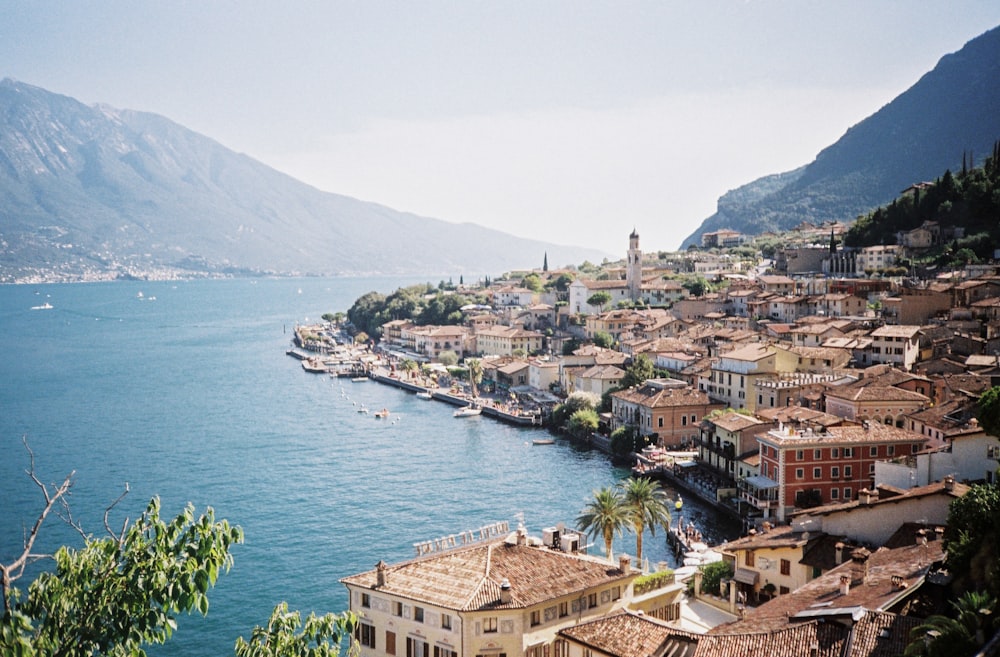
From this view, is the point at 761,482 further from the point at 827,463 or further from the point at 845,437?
the point at 845,437

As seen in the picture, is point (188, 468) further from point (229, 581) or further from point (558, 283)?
point (558, 283)

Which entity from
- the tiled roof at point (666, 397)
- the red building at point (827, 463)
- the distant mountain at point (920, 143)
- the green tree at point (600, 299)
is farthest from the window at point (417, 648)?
the distant mountain at point (920, 143)

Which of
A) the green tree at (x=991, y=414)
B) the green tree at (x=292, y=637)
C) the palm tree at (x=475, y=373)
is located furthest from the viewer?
the palm tree at (x=475, y=373)

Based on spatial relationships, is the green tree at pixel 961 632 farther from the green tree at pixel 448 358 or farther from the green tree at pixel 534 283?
the green tree at pixel 534 283

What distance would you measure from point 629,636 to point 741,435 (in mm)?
27627

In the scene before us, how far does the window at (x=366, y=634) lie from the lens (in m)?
17.6

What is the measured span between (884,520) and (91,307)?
205 m

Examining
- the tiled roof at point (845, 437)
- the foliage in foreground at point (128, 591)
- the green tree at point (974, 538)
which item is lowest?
the tiled roof at point (845, 437)

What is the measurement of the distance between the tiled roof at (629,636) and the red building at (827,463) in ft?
66.1

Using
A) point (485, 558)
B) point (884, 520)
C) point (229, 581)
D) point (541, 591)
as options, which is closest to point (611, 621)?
point (541, 591)

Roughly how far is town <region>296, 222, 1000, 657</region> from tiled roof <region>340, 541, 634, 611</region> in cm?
5

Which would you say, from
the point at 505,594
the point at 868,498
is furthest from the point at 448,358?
the point at 505,594

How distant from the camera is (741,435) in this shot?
→ 41062 mm

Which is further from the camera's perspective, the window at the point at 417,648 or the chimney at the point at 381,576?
the chimney at the point at 381,576
